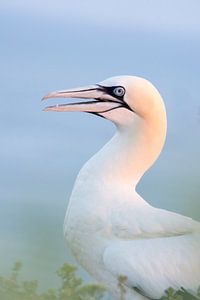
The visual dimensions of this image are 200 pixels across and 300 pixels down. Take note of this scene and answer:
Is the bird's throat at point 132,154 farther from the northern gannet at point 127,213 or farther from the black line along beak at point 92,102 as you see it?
the black line along beak at point 92,102

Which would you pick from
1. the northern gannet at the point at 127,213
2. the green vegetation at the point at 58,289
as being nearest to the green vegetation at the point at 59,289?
the green vegetation at the point at 58,289

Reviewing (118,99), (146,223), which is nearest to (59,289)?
(146,223)

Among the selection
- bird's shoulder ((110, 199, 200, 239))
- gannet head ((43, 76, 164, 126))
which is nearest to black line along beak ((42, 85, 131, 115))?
gannet head ((43, 76, 164, 126))

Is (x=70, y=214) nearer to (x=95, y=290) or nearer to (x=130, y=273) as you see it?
(x=130, y=273)

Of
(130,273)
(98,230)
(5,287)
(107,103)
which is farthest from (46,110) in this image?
(5,287)

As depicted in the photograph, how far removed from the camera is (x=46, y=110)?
10.5ft

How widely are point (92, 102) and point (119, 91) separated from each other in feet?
0.42

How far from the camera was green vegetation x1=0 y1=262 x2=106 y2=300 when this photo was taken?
103 centimetres

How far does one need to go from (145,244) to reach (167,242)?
8cm

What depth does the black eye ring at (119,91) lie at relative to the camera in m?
3.26

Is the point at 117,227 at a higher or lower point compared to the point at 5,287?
lower

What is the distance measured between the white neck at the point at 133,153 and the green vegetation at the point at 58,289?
6.70 ft

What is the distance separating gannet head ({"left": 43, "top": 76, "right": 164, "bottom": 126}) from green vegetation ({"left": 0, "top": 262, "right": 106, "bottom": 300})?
1.98 metres

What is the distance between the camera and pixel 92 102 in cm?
334
